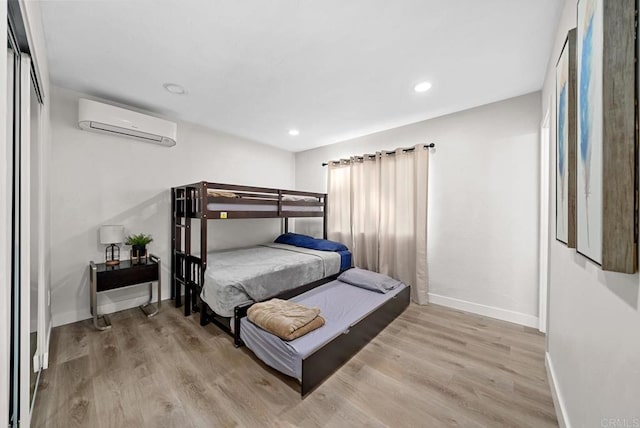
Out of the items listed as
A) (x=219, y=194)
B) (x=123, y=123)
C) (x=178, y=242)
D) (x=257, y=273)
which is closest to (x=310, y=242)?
(x=257, y=273)

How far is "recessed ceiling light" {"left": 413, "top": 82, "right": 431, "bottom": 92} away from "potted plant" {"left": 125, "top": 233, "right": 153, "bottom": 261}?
3.33 metres

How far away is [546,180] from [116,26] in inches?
149

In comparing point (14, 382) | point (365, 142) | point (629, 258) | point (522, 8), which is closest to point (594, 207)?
point (629, 258)

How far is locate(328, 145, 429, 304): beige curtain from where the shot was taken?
3.21m

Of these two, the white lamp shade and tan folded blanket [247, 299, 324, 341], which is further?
the white lamp shade

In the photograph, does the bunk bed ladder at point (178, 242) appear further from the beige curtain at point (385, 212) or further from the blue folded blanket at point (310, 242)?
the beige curtain at point (385, 212)

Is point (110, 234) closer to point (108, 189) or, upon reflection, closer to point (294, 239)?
point (108, 189)

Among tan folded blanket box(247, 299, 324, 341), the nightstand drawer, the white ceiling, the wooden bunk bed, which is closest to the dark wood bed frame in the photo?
the wooden bunk bed

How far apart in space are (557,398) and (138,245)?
3810 millimetres

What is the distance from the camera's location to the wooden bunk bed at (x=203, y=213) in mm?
2564

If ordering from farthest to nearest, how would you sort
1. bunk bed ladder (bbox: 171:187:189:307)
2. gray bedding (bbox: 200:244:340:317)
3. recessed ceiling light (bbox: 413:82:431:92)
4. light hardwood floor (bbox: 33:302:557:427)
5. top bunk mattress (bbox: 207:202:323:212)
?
bunk bed ladder (bbox: 171:187:189:307) < top bunk mattress (bbox: 207:202:323:212) < recessed ceiling light (bbox: 413:82:431:92) < gray bedding (bbox: 200:244:340:317) < light hardwood floor (bbox: 33:302:557:427)

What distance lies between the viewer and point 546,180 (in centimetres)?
241

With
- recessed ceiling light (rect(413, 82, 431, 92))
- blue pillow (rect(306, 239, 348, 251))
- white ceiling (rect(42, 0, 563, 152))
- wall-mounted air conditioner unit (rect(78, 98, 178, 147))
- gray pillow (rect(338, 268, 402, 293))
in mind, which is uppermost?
white ceiling (rect(42, 0, 563, 152))

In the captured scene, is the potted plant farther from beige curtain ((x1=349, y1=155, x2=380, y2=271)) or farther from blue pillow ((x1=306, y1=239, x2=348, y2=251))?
beige curtain ((x1=349, y1=155, x2=380, y2=271))
